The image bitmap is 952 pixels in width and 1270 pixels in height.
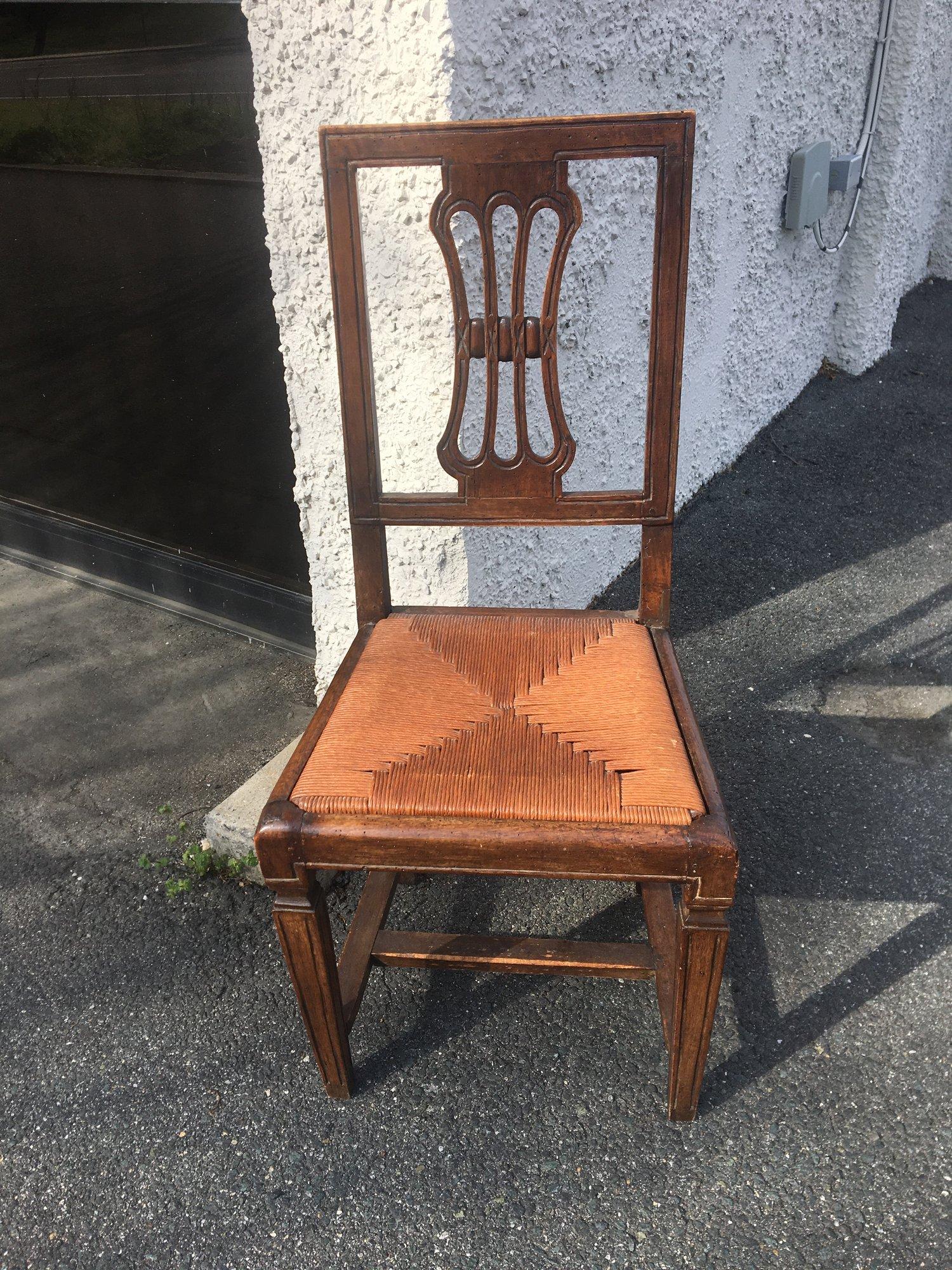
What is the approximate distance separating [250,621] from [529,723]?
1.51m

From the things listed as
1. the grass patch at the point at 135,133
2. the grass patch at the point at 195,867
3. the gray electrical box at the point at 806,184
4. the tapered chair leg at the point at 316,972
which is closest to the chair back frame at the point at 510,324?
the tapered chair leg at the point at 316,972

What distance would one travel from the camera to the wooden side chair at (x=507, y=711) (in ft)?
3.53

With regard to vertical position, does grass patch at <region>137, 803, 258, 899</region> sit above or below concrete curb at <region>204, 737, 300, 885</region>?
below

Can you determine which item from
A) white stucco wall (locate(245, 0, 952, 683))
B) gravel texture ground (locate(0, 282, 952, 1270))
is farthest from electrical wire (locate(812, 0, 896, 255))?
gravel texture ground (locate(0, 282, 952, 1270))

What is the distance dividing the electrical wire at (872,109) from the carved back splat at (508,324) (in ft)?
8.50

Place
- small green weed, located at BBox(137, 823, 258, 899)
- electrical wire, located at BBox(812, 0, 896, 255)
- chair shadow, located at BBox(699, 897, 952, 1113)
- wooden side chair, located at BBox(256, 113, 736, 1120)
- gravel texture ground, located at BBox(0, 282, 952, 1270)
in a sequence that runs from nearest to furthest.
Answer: wooden side chair, located at BBox(256, 113, 736, 1120)
gravel texture ground, located at BBox(0, 282, 952, 1270)
chair shadow, located at BBox(699, 897, 952, 1113)
small green weed, located at BBox(137, 823, 258, 899)
electrical wire, located at BBox(812, 0, 896, 255)

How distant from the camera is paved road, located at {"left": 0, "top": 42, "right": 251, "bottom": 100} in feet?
6.02

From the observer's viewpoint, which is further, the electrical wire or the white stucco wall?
the electrical wire

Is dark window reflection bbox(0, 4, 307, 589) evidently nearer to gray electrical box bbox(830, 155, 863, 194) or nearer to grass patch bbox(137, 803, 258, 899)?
grass patch bbox(137, 803, 258, 899)

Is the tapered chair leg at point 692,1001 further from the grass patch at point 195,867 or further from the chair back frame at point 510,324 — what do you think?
the grass patch at point 195,867

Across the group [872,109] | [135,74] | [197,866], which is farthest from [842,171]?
[197,866]

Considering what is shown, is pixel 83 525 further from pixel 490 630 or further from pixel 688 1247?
pixel 688 1247

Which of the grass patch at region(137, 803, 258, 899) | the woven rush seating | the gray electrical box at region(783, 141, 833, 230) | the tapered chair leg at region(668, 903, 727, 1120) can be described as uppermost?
the gray electrical box at region(783, 141, 833, 230)

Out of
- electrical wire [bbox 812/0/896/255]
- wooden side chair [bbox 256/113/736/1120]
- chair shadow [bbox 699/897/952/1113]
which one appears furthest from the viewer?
electrical wire [bbox 812/0/896/255]
